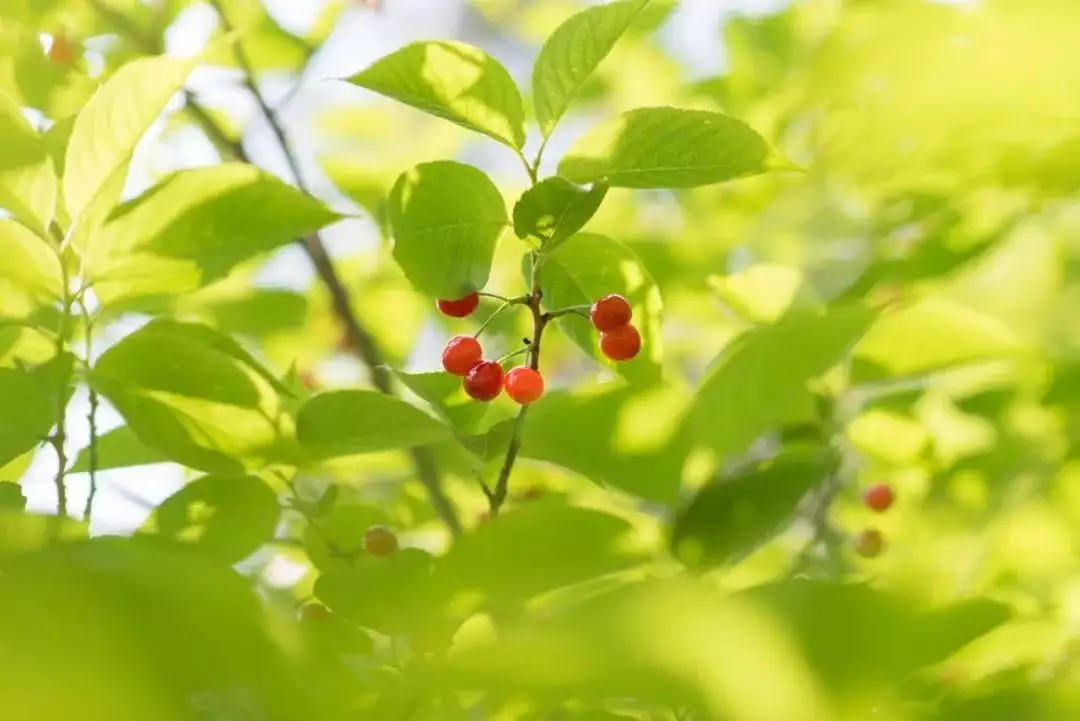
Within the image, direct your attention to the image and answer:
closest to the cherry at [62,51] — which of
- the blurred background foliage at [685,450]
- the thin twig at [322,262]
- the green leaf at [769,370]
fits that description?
the blurred background foliage at [685,450]

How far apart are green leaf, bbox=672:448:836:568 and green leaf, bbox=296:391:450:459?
19 cm

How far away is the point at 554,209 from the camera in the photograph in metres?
0.62

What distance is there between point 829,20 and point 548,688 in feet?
4.91

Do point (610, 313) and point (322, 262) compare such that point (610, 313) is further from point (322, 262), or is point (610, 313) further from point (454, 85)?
point (322, 262)

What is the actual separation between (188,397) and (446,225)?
0.20m

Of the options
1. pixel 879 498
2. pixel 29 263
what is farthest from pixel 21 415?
pixel 879 498

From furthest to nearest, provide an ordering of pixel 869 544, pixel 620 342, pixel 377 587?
pixel 869 544
pixel 620 342
pixel 377 587

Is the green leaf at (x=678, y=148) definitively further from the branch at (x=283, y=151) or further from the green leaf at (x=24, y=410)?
the branch at (x=283, y=151)

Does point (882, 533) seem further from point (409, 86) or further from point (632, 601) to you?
point (632, 601)

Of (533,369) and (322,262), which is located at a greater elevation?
(322,262)

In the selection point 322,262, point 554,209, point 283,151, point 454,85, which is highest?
point 283,151

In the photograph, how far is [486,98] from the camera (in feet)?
2.20

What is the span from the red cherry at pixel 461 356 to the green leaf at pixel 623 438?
3.4 inches

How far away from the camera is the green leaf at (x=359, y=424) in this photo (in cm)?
66
